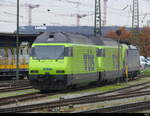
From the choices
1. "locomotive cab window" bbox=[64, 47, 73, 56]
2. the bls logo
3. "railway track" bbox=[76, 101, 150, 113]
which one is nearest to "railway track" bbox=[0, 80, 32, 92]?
the bls logo

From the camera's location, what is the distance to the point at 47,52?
1920 cm

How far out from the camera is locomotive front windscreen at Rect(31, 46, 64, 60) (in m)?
19.0

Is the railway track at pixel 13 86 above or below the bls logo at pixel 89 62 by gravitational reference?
below

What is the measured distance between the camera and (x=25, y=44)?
1297 inches

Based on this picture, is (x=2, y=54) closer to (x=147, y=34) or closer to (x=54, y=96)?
(x=54, y=96)

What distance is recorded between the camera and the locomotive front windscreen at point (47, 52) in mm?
19031

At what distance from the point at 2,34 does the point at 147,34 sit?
60401mm

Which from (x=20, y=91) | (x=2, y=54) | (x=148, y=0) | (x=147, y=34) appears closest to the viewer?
(x=20, y=91)

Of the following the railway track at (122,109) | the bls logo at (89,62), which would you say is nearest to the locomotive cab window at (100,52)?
the bls logo at (89,62)

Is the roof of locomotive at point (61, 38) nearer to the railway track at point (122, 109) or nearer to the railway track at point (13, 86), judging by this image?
the railway track at point (13, 86)

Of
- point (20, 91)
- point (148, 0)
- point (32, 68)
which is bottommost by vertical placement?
point (20, 91)

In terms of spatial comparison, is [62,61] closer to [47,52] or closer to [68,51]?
[68,51]

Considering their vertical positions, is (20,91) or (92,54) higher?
(92,54)

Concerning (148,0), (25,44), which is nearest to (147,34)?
(148,0)
